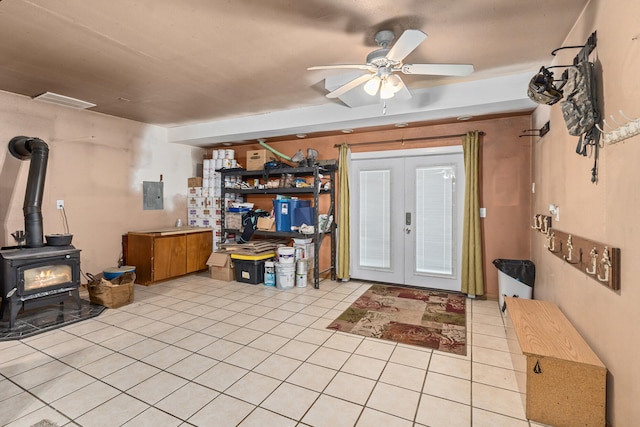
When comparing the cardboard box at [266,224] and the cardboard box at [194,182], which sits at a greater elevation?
the cardboard box at [194,182]

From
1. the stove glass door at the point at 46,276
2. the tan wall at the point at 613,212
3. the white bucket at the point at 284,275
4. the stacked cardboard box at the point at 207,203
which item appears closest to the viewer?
the tan wall at the point at 613,212

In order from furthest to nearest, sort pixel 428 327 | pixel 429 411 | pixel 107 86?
pixel 107 86 < pixel 428 327 < pixel 429 411

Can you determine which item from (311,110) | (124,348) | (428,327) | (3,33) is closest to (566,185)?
(428,327)

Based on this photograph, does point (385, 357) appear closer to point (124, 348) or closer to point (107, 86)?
point (124, 348)

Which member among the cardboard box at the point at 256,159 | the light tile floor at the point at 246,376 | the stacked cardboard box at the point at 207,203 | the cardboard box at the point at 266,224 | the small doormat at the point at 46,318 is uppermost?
the cardboard box at the point at 256,159

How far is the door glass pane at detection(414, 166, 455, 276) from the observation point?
464 cm

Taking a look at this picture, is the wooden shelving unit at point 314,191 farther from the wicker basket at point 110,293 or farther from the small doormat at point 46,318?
the small doormat at point 46,318

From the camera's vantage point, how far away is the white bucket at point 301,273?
4941mm

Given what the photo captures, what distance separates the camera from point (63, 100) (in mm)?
4133

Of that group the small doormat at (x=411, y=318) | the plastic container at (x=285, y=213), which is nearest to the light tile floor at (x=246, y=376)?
the small doormat at (x=411, y=318)

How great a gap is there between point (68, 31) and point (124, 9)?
2.25 ft

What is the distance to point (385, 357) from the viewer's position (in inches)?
109

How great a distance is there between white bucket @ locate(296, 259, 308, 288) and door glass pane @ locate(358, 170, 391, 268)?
0.98 meters

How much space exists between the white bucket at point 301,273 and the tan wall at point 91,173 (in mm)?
2784
